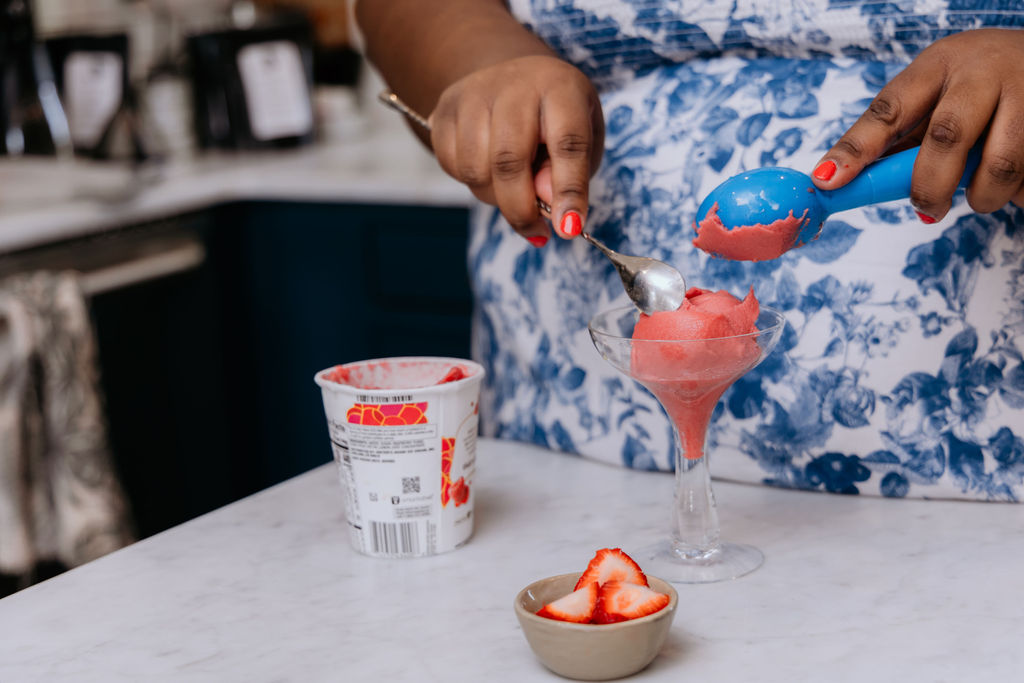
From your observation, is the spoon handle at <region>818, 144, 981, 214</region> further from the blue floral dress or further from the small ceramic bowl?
the small ceramic bowl

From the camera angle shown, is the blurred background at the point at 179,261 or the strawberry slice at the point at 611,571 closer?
the strawberry slice at the point at 611,571

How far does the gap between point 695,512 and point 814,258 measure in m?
0.21

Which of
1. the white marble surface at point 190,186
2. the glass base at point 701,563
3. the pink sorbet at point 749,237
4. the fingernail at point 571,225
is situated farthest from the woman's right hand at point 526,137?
the white marble surface at point 190,186

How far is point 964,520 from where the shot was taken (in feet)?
2.74

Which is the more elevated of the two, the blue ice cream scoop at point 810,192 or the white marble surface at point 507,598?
the blue ice cream scoop at point 810,192

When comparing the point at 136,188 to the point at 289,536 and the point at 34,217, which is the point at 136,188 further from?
the point at 289,536

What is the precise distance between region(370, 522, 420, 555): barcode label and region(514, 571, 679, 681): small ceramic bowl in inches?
7.5

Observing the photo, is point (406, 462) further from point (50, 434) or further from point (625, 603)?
point (50, 434)

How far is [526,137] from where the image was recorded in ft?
2.71

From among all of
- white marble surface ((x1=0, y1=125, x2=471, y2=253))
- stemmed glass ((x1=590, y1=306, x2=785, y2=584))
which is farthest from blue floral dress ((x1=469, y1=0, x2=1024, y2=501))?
white marble surface ((x1=0, y1=125, x2=471, y2=253))

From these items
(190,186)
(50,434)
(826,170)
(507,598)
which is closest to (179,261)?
(190,186)

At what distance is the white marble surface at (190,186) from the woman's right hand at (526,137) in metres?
0.95

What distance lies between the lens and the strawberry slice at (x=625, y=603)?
2.06 feet

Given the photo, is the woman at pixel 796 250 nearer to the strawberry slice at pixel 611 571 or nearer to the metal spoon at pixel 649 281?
the metal spoon at pixel 649 281
